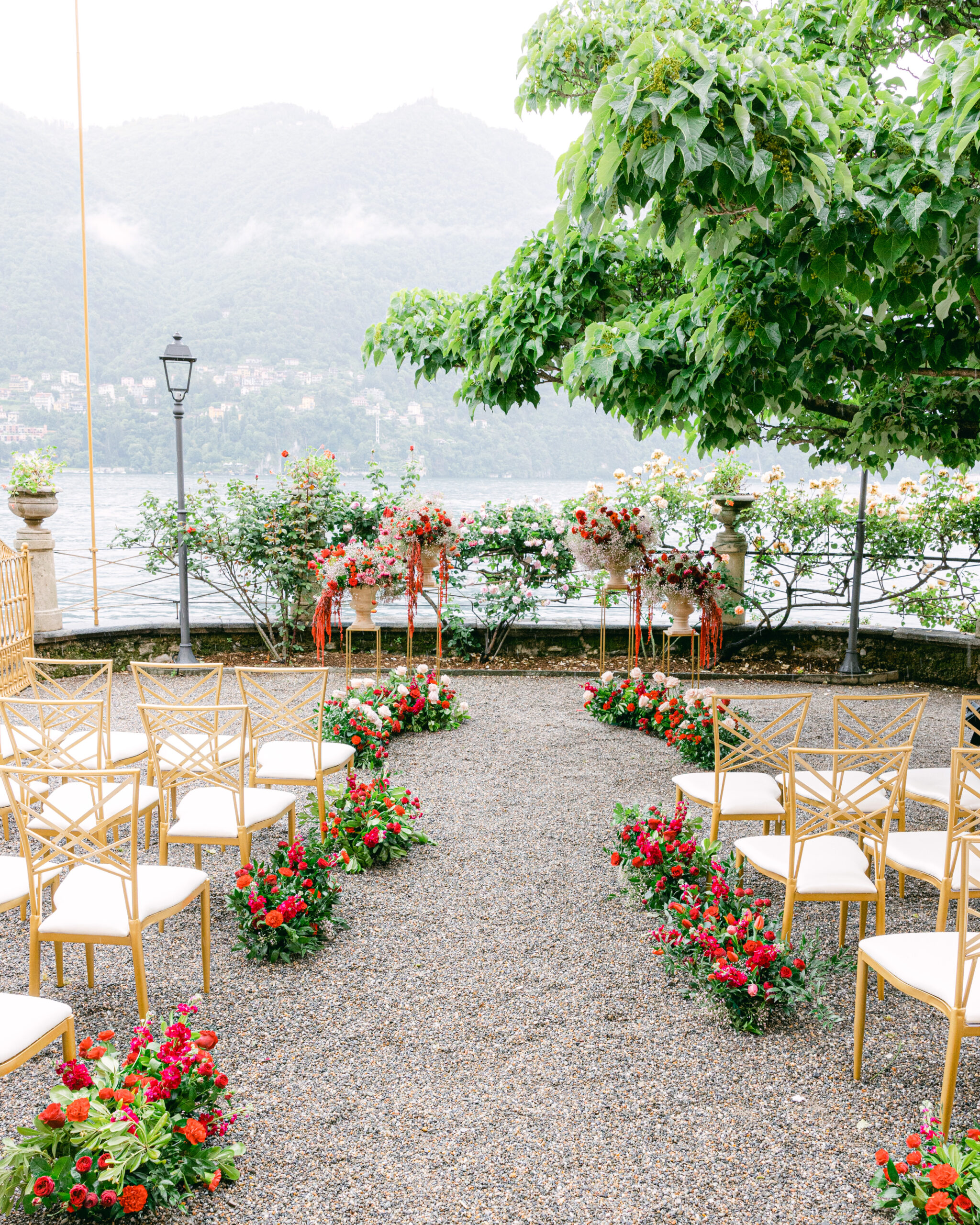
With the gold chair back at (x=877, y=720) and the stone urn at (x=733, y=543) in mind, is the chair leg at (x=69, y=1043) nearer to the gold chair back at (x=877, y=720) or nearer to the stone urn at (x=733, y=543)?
the gold chair back at (x=877, y=720)

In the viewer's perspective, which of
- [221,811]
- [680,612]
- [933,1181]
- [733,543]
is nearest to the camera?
[933,1181]

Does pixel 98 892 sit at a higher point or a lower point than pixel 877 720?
higher

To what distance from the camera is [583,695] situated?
22.8ft

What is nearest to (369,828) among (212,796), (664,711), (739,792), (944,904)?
(212,796)

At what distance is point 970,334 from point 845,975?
294 centimetres

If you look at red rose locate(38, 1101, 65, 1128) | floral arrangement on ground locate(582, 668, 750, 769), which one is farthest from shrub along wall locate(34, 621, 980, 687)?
red rose locate(38, 1101, 65, 1128)

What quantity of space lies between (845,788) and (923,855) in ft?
2.37

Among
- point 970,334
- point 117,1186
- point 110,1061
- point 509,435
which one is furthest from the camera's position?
point 509,435

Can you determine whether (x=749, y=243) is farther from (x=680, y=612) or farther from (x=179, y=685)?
(x=179, y=685)

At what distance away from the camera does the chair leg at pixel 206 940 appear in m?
2.79

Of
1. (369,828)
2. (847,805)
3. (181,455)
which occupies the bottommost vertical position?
(369,828)

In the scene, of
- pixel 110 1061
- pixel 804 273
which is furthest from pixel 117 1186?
pixel 804 273

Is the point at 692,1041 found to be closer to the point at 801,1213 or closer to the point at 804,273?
the point at 801,1213

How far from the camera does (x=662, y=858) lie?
349cm
